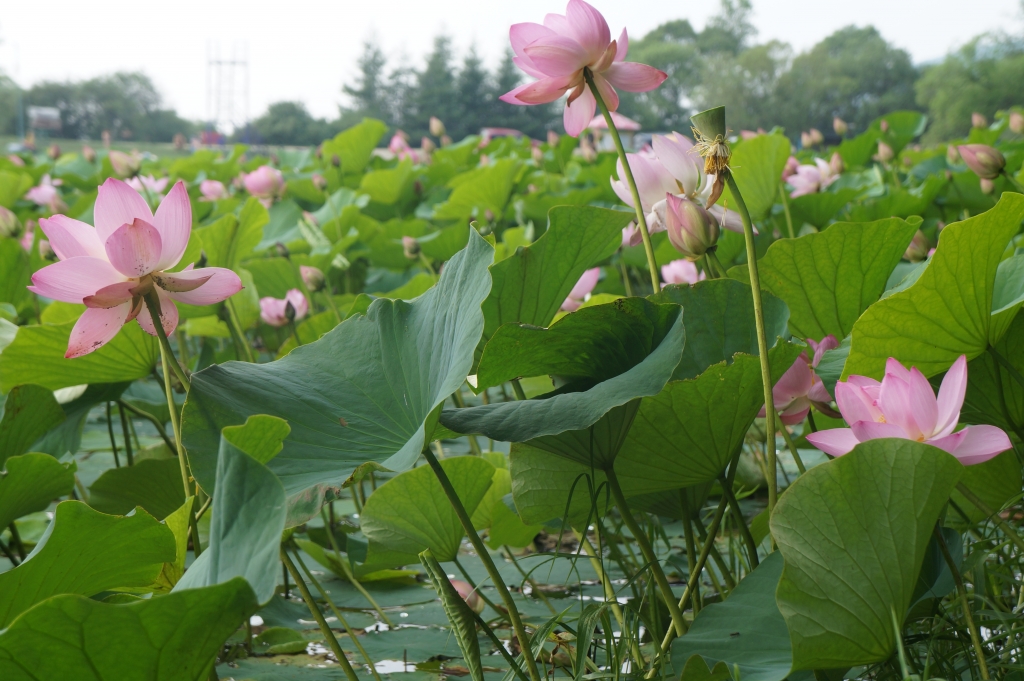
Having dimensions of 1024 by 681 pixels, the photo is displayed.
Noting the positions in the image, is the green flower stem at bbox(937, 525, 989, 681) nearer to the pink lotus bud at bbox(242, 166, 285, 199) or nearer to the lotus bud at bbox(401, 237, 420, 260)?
the lotus bud at bbox(401, 237, 420, 260)

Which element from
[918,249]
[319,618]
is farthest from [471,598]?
[918,249]

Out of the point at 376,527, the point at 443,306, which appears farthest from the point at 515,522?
the point at 443,306

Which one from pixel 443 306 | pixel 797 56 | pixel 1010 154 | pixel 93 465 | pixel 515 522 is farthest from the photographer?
pixel 797 56

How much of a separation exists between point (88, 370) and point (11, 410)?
0.14 metres

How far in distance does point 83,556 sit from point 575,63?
19.6 inches

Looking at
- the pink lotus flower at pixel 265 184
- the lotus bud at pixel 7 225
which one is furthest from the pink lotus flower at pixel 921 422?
the pink lotus flower at pixel 265 184

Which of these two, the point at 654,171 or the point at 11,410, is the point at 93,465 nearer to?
the point at 11,410

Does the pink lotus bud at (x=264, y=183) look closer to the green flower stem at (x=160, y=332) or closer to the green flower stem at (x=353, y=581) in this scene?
the green flower stem at (x=353, y=581)

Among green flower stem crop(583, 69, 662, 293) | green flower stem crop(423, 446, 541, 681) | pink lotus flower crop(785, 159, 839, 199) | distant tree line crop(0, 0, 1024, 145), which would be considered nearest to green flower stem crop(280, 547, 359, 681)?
green flower stem crop(423, 446, 541, 681)

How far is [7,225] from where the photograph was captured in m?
1.67

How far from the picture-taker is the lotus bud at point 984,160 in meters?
1.09

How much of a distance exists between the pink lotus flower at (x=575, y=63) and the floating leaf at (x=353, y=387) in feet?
0.57

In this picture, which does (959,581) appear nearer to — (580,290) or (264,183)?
(580,290)

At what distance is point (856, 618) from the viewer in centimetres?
43
